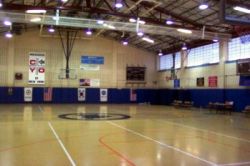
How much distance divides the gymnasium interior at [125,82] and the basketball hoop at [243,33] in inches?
3.8

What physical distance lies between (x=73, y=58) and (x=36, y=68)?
4953 millimetres

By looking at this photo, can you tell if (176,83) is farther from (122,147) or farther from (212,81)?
(122,147)

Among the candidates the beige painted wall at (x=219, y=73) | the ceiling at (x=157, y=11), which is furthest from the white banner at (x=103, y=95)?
the ceiling at (x=157, y=11)

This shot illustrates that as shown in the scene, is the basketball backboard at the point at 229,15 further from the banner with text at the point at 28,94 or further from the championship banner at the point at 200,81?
the banner with text at the point at 28,94

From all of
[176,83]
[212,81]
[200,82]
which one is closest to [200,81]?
[200,82]

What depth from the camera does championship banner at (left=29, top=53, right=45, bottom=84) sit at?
40.9m

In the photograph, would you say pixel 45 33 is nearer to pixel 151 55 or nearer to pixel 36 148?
pixel 151 55

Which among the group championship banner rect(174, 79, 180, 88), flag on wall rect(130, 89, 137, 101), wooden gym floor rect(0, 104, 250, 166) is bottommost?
wooden gym floor rect(0, 104, 250, 166)

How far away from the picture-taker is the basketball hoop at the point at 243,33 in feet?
89.5

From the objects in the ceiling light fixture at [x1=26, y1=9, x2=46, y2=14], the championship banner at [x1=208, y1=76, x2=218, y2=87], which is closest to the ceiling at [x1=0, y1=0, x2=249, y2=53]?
the ceiling light fixture at [x1=26, y1=9, x2=46, y2=14]

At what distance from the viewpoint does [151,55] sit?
4650cm

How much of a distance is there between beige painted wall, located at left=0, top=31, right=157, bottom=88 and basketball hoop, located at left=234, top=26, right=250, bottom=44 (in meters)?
19.1

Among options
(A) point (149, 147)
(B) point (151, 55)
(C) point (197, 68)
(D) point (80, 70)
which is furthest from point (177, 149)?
(B) point (151, 55)

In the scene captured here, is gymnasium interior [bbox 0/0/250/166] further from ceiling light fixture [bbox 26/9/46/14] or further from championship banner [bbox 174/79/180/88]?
championship banner [bbox 174/79/180/88]
